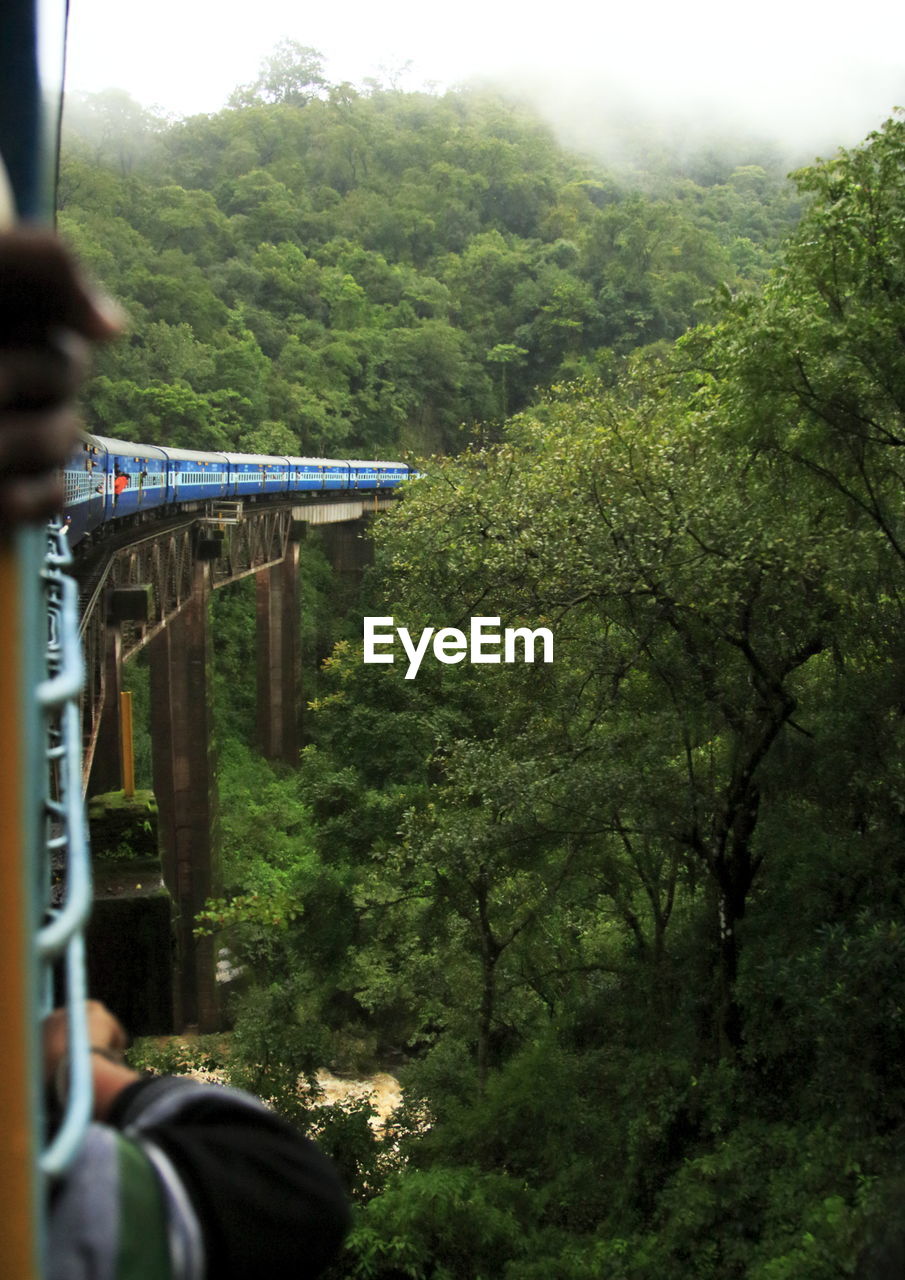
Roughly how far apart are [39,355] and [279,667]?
31458 millimetres

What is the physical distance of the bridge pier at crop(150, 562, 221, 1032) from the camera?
795 inches

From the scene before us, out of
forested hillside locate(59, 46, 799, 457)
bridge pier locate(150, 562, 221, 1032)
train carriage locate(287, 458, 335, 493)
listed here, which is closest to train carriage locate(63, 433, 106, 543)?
bridge pier locate(150, 562, 221, 1032)

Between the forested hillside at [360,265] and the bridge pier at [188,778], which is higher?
the forested hillside at [360,265]

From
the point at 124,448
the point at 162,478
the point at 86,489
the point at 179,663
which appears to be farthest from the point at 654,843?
the point at 179,663

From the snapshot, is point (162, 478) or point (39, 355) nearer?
point (39, 355)

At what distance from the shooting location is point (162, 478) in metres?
18.7

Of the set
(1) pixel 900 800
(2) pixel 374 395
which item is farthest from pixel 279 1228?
(2) pixel 374 395

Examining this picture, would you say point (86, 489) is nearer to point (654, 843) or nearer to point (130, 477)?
point (130, 477)

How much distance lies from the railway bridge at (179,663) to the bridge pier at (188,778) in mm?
20

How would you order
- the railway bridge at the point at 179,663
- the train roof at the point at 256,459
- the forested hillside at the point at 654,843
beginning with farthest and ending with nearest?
the train roof at the point at 256,459 < the railway bridge at the point at 179,663 < the forested hillside at the point at 654,843

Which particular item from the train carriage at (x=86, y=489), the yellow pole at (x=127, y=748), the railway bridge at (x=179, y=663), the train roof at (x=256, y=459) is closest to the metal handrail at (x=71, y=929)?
the yellow pole at (x=127, y=748)

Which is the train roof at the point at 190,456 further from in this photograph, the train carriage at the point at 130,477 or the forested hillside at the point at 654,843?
the forested hillside at the point at 654,843

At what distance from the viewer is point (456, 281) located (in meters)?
67.4

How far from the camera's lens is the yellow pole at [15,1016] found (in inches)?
37.2
